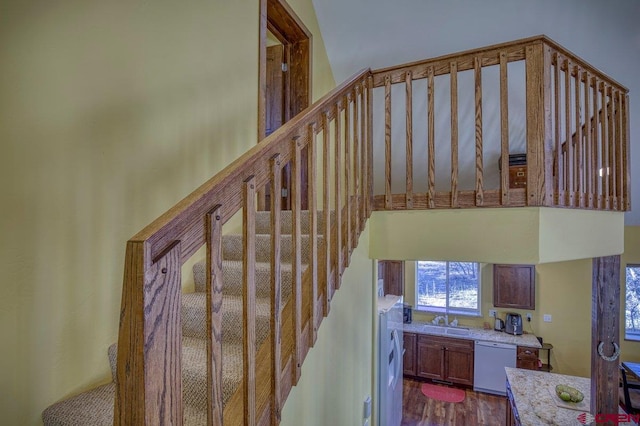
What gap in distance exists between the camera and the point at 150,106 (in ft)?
5.70

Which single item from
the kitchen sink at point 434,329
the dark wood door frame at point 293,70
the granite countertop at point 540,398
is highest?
the dark wood door frame at point 293,70

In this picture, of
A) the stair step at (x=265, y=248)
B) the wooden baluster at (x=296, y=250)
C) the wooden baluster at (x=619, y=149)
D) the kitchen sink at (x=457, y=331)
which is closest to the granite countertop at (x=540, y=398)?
the kitchen sink at (x=457, y=331)

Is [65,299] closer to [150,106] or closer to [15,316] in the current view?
[15,316]

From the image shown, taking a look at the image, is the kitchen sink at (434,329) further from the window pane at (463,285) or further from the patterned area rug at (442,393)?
the patterned area rug at (442,393)

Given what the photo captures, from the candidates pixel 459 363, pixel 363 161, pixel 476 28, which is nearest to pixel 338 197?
pixel 363 161

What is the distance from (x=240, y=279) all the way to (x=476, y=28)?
294 centimetres

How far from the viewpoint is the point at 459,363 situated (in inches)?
227

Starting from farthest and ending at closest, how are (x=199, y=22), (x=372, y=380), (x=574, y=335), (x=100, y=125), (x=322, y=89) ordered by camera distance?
(x=574, y=335) → (x=322, y=89) → (x=372, y=380) → (x=199, y=22) → (x=100, y=125)

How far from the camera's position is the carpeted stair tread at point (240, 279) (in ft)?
5.37

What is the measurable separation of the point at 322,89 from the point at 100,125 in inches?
99.4

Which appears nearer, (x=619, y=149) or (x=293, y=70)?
(x=619, y=149)

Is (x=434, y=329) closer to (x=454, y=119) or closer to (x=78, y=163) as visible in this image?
(x=454, y=119)

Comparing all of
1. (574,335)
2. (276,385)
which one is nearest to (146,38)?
(276,385)

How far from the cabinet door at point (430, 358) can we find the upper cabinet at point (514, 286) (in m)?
1.30
